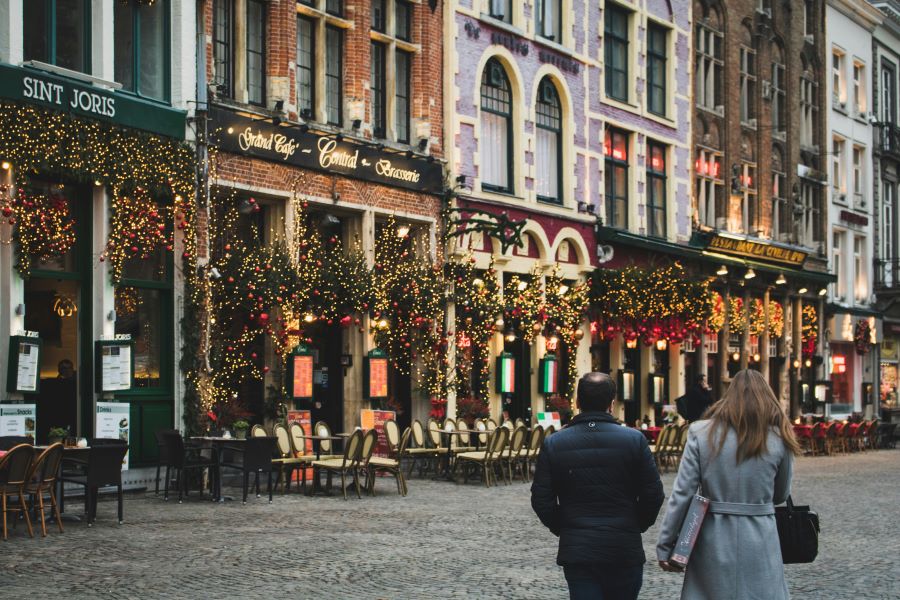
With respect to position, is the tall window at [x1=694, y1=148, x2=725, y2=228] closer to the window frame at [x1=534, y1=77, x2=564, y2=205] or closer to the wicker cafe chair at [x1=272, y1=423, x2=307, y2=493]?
the window frame at [x1=534, y1=77, x2=564, y2=205]

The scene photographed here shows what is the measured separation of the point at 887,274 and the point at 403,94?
25396mm

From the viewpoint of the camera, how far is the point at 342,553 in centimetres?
1199

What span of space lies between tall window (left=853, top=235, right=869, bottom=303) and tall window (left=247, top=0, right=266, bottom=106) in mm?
27167

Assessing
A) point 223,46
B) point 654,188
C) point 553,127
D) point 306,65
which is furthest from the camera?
point 654,188

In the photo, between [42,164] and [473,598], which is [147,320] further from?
[473,598]

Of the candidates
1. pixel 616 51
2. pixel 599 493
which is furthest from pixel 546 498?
pixel 616 51

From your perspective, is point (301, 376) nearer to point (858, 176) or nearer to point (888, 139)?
point (858, 176)

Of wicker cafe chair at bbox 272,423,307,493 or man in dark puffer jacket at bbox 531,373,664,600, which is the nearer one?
man in dark puffer jacket at bbox 531,373,664,600

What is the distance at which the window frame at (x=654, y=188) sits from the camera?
32625 mm

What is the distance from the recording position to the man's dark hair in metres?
6.33

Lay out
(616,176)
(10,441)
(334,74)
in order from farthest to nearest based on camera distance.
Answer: (616,176) < (334,74) < (10,441)

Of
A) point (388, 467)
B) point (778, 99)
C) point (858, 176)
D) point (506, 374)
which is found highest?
point (778, 99)

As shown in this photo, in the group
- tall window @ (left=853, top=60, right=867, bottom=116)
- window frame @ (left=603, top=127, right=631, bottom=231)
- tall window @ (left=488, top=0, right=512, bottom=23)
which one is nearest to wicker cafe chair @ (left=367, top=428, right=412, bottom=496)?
tall window @ (left=488, top=0, right=512, bottom=23)

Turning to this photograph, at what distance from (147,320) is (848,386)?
29.3 m
